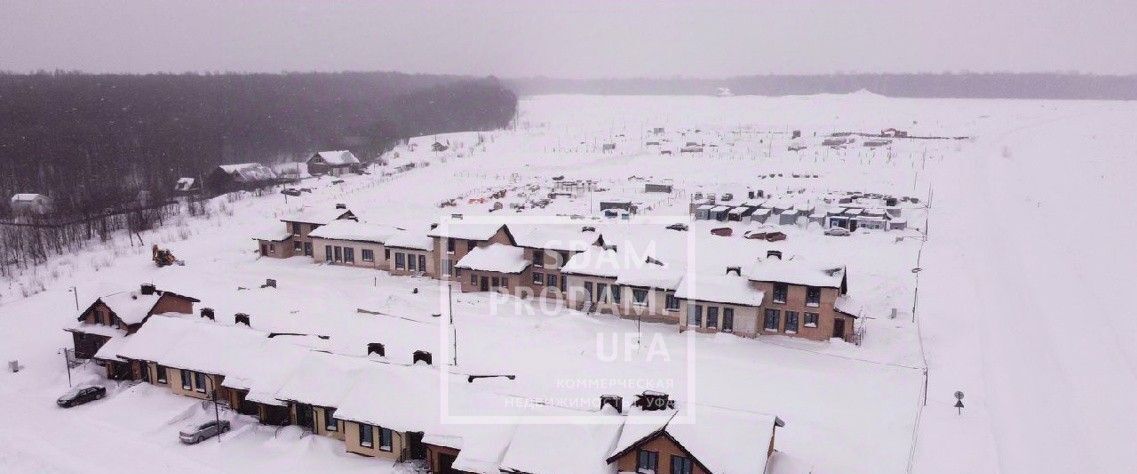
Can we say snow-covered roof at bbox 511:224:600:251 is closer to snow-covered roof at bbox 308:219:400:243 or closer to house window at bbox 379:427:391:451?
snow-covered roof at bbox 308:219:400:243

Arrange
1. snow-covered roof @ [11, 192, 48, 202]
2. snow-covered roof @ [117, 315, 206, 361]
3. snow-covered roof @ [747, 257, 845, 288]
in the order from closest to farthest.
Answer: snow-covered roof @ [117, 315, 206, 361], snow-covered roof @ [747, 257, 845, 288], snow-covered roof @ [11, 192, 48, 202]

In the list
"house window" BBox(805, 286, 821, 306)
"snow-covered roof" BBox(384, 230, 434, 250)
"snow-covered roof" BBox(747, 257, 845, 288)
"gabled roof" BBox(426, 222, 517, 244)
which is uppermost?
"gabled roof" BBox(426, 222, 517, 244)

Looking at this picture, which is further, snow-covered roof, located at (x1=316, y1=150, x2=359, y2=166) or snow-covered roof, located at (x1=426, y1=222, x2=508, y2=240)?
snow-covered roof, located at (x1=316, y1=150, x2=359, y2=166)

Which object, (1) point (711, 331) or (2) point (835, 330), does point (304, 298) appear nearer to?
(1) point (711, 331)

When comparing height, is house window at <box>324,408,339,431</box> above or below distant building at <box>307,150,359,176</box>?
below

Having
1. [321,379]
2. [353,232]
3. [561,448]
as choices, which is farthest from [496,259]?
[561,448]

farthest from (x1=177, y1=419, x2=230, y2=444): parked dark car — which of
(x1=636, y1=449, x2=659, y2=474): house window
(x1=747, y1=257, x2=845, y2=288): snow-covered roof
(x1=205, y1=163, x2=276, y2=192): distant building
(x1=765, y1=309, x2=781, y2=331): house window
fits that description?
(x1=205, y1=163, x2=276, y2=192): distant building

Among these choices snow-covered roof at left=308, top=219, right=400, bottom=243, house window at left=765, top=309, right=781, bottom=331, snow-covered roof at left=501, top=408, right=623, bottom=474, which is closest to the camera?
snow-covered roof at left=501, top=408, right=623, bottom=474

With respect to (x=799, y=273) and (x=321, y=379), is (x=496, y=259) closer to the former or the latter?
(x=321, y=379)
